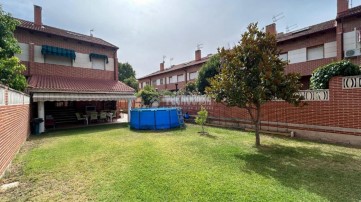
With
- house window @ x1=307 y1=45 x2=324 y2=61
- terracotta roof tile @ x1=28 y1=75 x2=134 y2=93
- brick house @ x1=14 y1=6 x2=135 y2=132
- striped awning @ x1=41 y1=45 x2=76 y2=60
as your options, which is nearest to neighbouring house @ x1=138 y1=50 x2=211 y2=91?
house window @ x1=307 y1=45 x2=324 y2=61

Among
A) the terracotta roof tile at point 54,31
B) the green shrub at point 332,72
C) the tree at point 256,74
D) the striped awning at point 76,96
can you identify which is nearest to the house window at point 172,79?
the terracotta roof tile at point 54,31

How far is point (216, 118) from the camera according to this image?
1911 centimetres

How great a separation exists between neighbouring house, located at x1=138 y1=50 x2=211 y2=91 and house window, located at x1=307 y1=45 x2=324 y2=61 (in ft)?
52.2

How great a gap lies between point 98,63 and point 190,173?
2121 centimetres

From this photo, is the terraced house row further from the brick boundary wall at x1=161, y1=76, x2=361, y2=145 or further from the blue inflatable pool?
the blue inflatable pool

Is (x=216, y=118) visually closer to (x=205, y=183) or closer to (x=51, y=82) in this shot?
(x=205, y=183)

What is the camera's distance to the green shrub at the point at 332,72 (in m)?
10.7

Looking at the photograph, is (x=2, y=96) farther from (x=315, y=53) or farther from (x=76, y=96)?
(x=315, y=53)

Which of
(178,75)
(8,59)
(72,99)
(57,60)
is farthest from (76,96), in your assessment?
(178,75)

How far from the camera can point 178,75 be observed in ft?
139

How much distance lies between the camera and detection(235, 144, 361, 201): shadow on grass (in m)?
5.30

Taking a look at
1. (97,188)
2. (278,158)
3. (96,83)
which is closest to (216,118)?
(278,158)

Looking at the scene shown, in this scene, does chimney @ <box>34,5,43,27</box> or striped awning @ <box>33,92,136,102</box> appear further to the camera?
chimney @ <box>34,5,43,27</box>

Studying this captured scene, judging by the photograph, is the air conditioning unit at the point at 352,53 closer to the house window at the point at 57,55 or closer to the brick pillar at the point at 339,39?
the brick pillar at the point at 339,39
